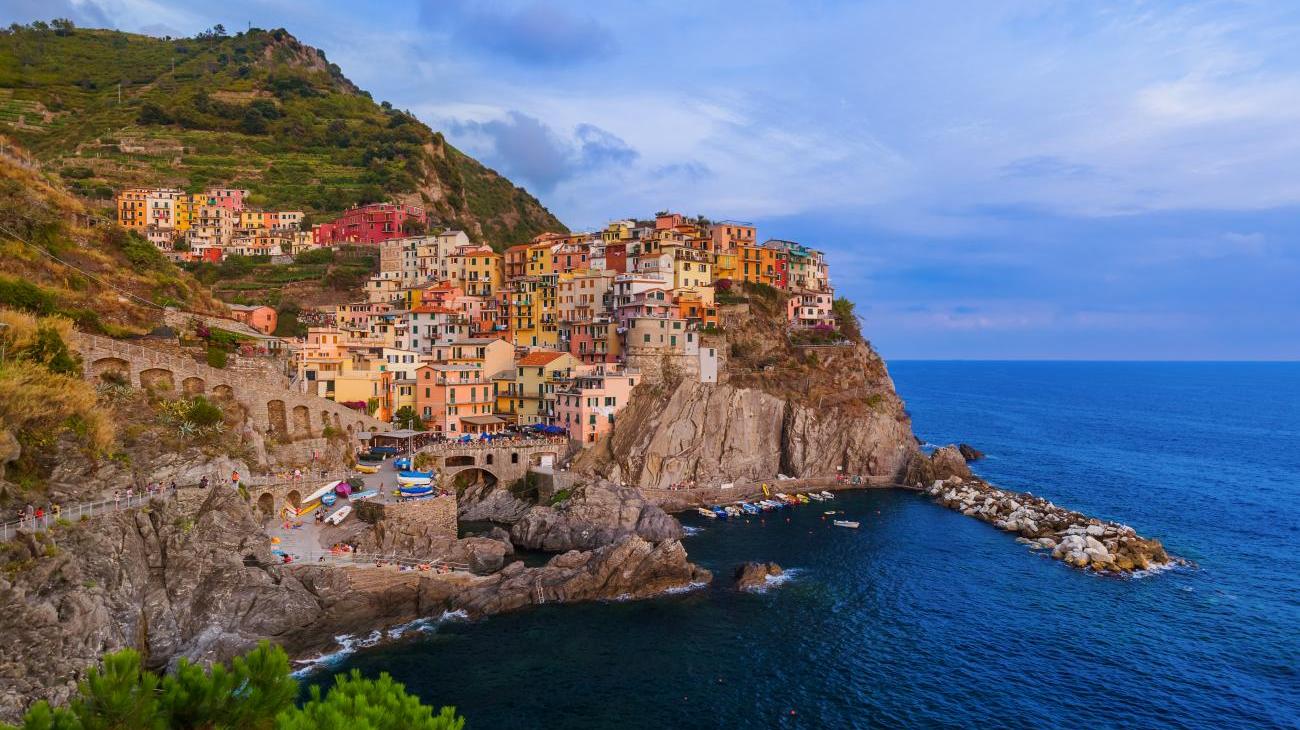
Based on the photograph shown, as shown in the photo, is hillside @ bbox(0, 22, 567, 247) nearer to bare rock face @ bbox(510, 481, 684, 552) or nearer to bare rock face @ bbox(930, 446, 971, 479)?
bare rock face @ bbox(510, 481, 684, 552)

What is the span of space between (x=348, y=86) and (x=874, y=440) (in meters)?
163

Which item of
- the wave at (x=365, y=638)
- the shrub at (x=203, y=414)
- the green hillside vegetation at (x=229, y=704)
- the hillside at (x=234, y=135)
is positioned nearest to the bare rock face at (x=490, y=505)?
the wave at (x=365, y=638)

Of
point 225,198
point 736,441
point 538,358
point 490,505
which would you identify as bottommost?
point 490,505

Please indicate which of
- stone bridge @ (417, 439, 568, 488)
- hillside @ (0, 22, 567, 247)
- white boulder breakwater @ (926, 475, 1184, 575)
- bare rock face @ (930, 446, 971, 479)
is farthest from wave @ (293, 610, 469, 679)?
hillside @ (0, 22, 567, 247)

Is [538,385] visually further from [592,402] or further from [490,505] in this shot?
[490,505]

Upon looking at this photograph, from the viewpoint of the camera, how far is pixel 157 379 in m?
44.1

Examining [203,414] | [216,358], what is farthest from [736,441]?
[203,414]

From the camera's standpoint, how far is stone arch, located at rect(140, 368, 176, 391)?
143 ft

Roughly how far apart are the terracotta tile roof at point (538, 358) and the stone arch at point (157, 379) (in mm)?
30381

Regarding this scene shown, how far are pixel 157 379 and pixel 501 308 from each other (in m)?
43.5

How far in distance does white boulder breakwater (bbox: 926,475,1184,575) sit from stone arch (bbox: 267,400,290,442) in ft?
173

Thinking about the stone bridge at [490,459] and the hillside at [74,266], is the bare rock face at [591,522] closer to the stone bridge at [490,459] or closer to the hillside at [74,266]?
the stone bridge at [490,459]

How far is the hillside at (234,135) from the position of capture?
111 m

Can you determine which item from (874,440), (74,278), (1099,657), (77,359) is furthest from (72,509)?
(874,440)
